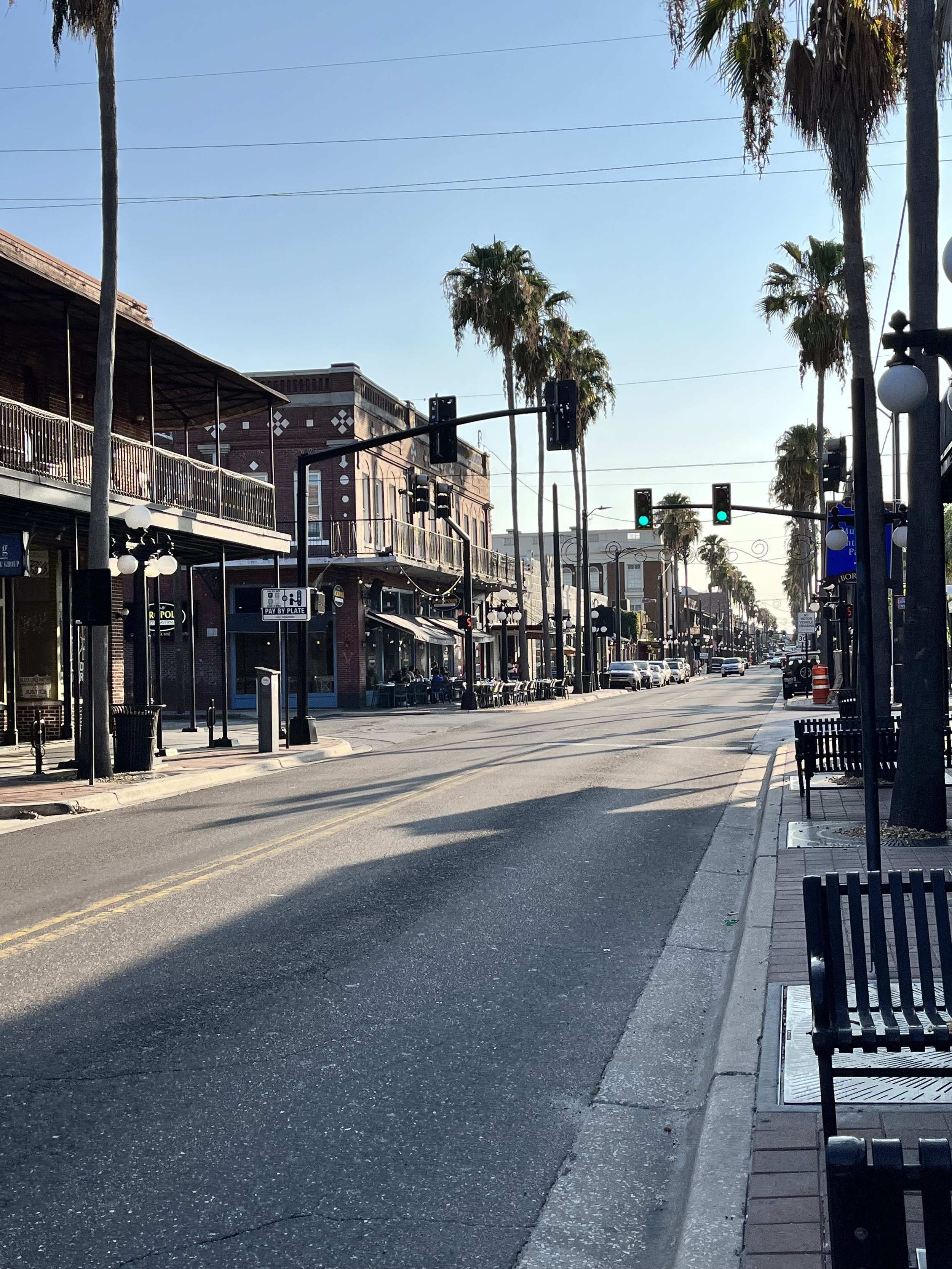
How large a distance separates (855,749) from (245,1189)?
409 inches

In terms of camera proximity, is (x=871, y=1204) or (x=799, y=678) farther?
(x=799, y=678)

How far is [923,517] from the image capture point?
34.9ft

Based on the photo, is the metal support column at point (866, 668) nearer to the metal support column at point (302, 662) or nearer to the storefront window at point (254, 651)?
the metal support column at point (302, 662)

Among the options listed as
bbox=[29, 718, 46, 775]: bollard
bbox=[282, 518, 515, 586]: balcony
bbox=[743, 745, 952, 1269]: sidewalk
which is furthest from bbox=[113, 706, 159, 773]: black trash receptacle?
bbox=[282, 518, 515, 586]: balcony

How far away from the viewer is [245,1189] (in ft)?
13.7

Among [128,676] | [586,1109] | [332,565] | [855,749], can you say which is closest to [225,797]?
[855,749]

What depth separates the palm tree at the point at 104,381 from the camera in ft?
57.8

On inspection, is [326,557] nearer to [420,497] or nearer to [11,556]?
[420,497]

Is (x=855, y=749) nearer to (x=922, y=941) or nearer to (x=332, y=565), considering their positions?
(x=922, y=941)

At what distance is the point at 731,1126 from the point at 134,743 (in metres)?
15.6

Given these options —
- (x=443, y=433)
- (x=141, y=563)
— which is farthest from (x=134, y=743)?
(x=443, y=433)

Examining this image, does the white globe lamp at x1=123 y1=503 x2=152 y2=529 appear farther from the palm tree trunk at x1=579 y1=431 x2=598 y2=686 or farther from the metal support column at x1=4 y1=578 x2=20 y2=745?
the palm tree trunk at x1=579 y1=431 x2=598 y2=686

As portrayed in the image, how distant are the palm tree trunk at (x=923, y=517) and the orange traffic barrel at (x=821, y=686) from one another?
26.2 meters

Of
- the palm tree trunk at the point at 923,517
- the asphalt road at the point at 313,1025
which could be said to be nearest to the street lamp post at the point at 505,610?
the asphalt road at the point at 313,1025
